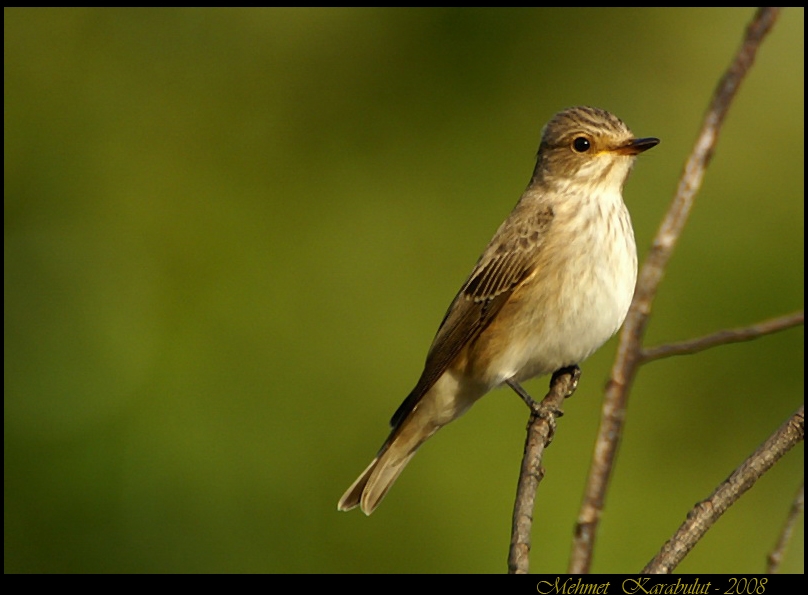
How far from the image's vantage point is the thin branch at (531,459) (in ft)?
7.57

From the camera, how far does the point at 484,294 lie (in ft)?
Result: 13.9

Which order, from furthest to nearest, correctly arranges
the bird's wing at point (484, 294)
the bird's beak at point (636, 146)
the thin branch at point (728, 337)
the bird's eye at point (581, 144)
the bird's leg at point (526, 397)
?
the bird's eye at point (581, 144), the bird's wing at point (484, 294), the bird's beak at point (636, 146), the bird's leg at point (526, 397), the thin branch at point (728, 337)

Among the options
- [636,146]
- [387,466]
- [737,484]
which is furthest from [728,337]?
[387,466]

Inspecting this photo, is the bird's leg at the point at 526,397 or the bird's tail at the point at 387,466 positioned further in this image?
the bird's tail at the point at 387,466

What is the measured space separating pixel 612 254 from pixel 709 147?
1665 mm

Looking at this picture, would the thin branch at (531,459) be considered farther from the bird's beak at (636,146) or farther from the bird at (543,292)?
the bird's beak at (636,146)

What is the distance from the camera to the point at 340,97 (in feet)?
18.9

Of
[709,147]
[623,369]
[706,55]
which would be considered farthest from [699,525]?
[706,55]

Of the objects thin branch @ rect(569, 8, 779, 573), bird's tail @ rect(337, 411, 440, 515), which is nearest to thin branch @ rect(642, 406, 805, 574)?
thin branch @ rect(569, 8, 779, 573)

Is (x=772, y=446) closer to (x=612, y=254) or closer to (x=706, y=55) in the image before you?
(x=612, y=254)

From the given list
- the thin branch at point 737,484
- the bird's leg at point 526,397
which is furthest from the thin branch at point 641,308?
the bird's leg at point 526,397

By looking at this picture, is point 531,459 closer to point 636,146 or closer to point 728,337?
point 728,337

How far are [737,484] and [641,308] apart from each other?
0.42m

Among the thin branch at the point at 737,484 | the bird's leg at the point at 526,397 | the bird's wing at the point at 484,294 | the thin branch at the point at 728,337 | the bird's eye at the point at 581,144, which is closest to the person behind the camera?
the thin branch at the point at 737,484
